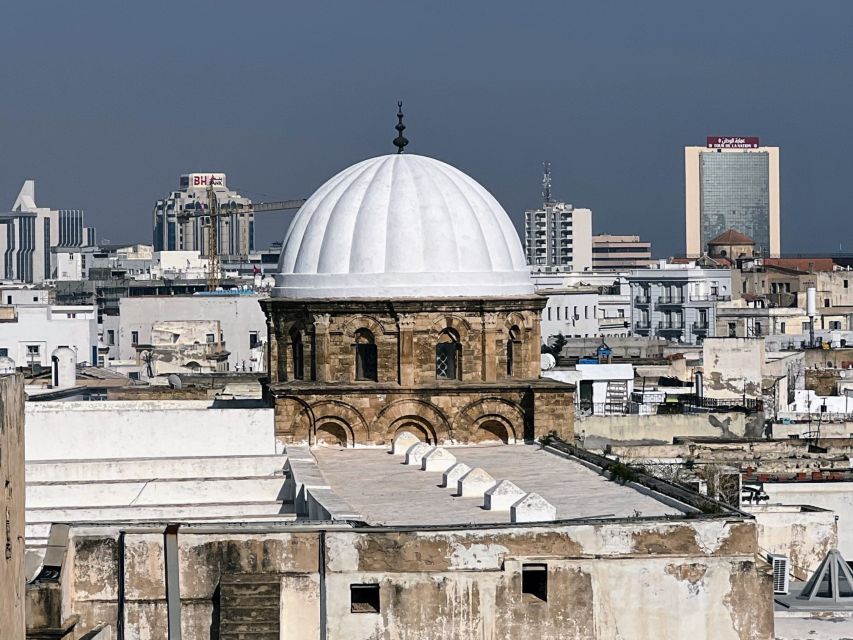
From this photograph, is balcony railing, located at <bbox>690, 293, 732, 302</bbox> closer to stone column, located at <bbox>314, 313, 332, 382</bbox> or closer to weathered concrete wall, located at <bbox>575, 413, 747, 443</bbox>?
weathered concrete wall, located at <bbox>575, 413, 747, 443</bbox>

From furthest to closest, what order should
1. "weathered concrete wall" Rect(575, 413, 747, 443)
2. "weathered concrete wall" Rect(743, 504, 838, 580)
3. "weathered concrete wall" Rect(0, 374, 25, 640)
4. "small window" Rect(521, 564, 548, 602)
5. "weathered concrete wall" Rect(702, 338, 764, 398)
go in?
1. "weathered concrete wall" Rect(702, 338, 764, 398)
2. "weathered concrete wall" Rect(575, 413, 747, 443)
3. "weathered concrete wall" Rect(743, 504, 838, 580)
4. "small window" Rect(521, 564, 548, 602)
5. "weathered concrete wall" Rect(0, 374, 25, 640)

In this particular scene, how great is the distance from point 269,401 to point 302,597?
12134mm

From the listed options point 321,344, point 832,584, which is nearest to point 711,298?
point 321,344

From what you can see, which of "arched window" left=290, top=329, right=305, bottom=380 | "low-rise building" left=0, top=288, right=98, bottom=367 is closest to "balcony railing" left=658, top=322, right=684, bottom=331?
"low-rise building" left=0, top=288, right=98, bottom=367

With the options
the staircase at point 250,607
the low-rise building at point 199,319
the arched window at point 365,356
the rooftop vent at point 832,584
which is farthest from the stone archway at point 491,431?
the low-rise building at point 199,319

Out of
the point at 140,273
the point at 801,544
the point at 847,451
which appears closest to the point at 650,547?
the point at 801,544

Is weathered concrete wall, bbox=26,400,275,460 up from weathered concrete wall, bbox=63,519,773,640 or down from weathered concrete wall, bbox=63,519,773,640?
up

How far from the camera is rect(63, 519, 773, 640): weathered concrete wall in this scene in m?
28.9

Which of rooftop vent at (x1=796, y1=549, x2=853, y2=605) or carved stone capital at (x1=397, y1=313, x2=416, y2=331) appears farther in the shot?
carved stone capital at (x1=397, y1=313, x2=416, y2=331)

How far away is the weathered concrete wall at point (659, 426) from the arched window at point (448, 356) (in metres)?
12.9

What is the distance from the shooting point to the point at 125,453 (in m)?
38.9

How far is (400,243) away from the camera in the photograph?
40.3 meters

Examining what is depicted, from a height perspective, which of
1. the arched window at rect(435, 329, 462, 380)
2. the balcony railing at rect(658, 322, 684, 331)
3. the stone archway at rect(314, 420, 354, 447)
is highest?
the balcony railing at rect(658, 322, 684, 331)

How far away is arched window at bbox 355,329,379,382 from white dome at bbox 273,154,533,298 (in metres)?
0.70
